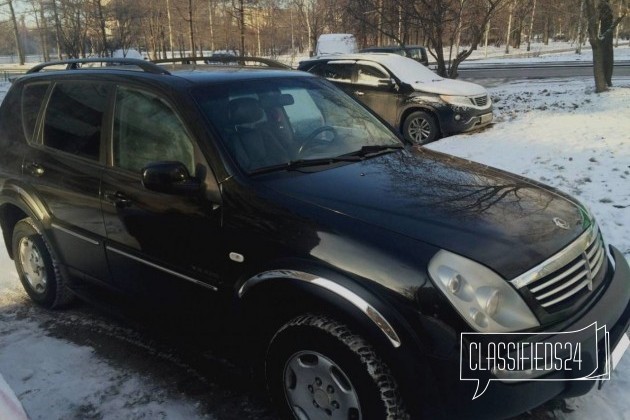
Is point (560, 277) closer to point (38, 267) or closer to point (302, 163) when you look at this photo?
point (302, 163)

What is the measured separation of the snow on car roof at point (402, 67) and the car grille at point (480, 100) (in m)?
1.02

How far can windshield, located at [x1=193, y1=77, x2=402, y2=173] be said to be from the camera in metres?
2.91

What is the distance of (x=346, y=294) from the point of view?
2230 mm

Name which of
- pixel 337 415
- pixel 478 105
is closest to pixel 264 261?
pixel 337 415

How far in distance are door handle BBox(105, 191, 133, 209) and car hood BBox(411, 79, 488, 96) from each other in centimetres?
801

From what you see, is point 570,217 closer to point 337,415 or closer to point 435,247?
point 435,247

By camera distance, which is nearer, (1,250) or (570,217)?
(570,217)

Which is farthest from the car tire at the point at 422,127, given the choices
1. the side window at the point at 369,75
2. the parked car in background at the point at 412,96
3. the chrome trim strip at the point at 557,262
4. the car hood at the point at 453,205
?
the chrome trim strip at the point at 557,262

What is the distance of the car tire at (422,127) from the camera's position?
1016 cm

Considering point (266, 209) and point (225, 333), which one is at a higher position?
point (266, 209)

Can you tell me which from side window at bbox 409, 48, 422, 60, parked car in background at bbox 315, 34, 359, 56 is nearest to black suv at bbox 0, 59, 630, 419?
side window at bbox 409, 48, 422, 60

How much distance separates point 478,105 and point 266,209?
28.3 ft

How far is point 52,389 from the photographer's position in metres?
3.10

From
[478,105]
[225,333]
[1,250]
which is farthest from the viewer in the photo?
[478,105]
